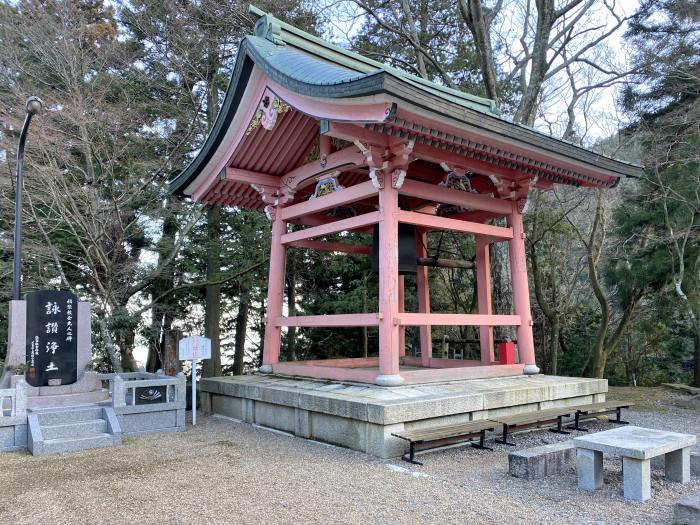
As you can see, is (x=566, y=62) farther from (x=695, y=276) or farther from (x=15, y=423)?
(x=15, y=423)

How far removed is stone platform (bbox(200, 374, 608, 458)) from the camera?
5.20m

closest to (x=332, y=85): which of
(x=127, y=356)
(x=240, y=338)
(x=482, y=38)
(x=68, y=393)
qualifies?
(x=68, y=393)

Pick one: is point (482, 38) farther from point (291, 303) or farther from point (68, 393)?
point (68, 393)

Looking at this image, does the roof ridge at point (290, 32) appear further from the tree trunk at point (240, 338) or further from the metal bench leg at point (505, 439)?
the tree trunk at point (240, 338)

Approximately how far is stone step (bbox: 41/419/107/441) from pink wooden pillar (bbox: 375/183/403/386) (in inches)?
135

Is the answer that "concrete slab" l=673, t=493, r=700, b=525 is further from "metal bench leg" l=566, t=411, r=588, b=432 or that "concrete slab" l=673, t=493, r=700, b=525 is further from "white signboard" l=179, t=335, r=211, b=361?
"white signboard" l=179, t=335, r=211, b=361

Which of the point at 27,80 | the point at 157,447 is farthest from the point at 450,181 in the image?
the point at 27,80

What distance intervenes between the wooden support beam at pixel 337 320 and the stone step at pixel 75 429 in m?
2.69

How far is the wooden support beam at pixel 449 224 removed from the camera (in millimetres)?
6449

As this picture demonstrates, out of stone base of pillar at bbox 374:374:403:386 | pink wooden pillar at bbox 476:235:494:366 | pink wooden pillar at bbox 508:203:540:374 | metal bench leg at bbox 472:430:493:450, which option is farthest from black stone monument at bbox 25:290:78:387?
pink wooden pillar at bbox 508:203:540:374

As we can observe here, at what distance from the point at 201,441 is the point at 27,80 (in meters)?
8.09

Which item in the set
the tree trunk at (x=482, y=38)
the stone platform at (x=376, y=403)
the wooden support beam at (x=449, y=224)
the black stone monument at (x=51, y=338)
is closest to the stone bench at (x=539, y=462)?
the stone platform at (x=376, y=403)

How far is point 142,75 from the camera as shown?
38.0ft

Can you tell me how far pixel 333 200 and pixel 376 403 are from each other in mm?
3032
